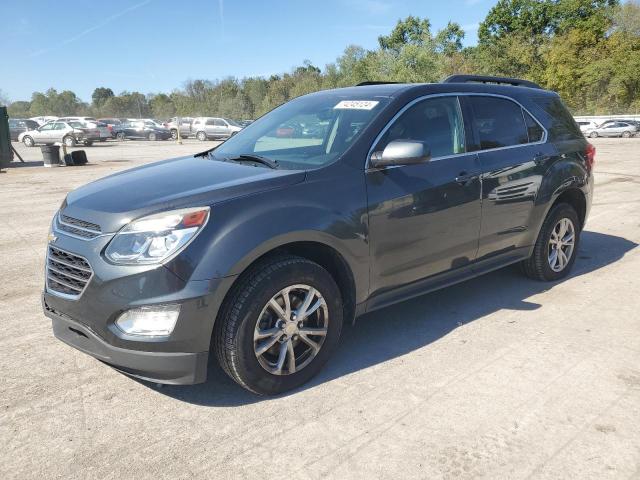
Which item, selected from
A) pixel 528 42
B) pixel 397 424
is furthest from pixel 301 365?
pixel 528 42

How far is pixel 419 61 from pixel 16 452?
5876 cm

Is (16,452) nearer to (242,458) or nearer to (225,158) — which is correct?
(242,458)

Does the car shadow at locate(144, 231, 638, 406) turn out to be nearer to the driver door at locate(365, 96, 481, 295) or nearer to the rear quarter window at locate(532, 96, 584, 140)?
the driver door at locate(365, 96, 481, 295)

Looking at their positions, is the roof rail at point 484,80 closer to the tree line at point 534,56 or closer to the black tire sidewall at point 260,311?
the black tire sidewall at point 260,311

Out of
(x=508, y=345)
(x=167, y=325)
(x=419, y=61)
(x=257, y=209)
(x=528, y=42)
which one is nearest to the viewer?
(x=167, y=325)

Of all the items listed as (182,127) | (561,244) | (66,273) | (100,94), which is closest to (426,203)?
(561,244)

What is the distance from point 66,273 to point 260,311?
111 cm

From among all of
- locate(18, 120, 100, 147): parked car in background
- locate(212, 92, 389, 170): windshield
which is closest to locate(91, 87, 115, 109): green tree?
locate(18, 120, 100, 147): parked car in background

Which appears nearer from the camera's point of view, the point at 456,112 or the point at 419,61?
the point at 456,112

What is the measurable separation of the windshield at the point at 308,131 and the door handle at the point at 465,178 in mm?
783

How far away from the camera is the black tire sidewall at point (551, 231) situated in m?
4.86

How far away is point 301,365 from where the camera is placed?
3.18 m

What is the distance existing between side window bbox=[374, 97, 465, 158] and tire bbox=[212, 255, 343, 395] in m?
1.09

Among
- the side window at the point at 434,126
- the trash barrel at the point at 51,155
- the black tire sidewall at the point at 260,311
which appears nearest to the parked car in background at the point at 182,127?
the trash barrel at the point at 51,155
